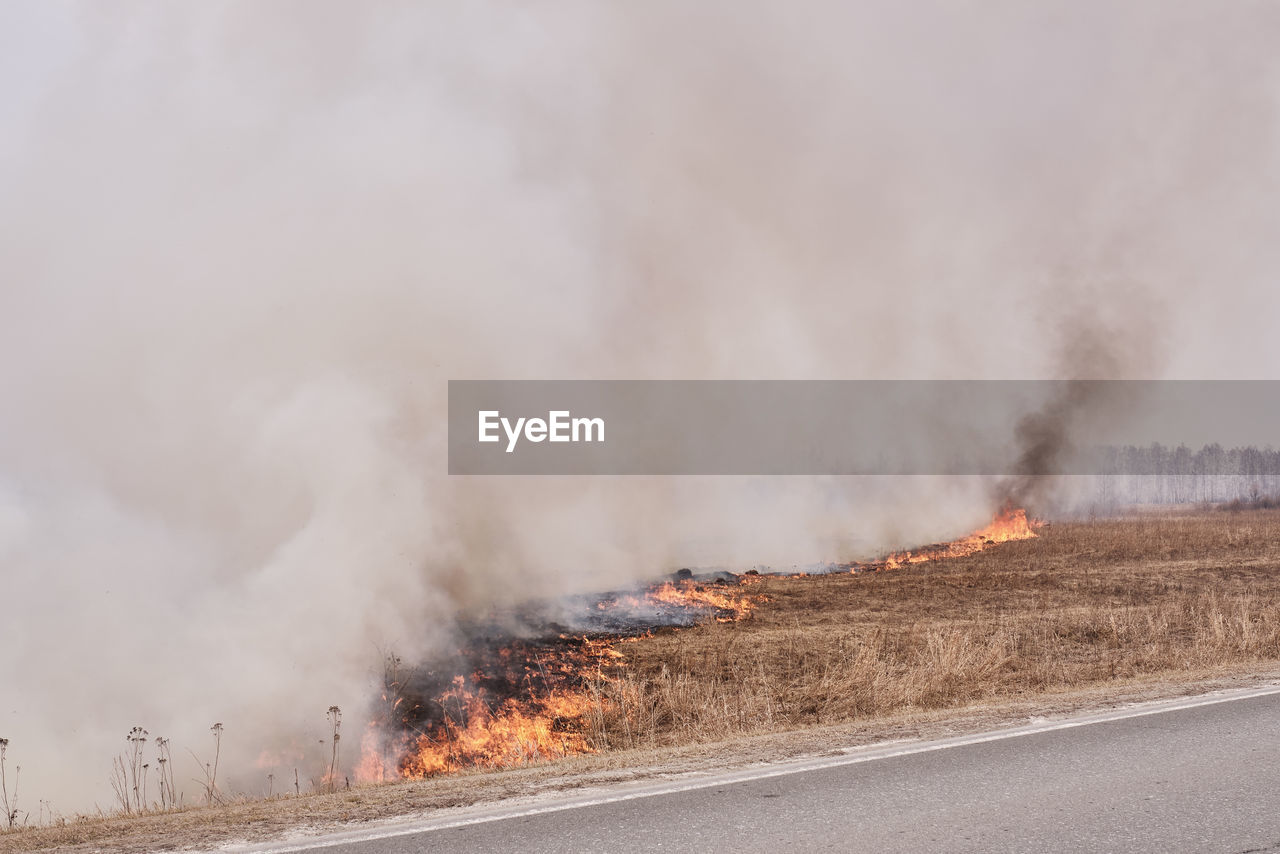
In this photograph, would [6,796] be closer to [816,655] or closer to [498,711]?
[498,711]

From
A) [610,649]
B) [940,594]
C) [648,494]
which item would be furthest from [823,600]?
[648,494]

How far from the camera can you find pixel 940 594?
727 inches

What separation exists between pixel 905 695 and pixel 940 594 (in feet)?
34.1

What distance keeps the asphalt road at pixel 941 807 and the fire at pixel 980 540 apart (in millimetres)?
18776

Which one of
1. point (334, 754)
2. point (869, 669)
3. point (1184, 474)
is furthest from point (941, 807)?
point (1184, 474)

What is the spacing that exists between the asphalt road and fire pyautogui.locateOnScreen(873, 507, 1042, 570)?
18776 millimetres

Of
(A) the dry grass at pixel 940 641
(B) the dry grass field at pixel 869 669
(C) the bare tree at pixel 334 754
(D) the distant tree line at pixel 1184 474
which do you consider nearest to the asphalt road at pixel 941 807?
(B) the dry grass field at pixel 869 669

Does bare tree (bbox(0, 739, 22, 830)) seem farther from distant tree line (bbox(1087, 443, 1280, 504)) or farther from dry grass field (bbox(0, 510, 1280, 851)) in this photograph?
distant tree line (bbox(1087, 443, 1280, 504))

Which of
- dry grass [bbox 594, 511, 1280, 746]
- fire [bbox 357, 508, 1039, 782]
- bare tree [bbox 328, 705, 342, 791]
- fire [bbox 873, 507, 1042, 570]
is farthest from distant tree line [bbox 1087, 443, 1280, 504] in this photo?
bare tree [bbox 328, 705, 342, 791]

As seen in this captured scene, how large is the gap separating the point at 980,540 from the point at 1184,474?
7838 centimetres

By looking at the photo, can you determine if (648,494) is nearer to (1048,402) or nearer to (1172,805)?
(1048,402)

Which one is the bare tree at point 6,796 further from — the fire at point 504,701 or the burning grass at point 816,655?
the burning grass at point 816,655

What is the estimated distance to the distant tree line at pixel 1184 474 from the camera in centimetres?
8262

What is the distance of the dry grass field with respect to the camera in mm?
5484
